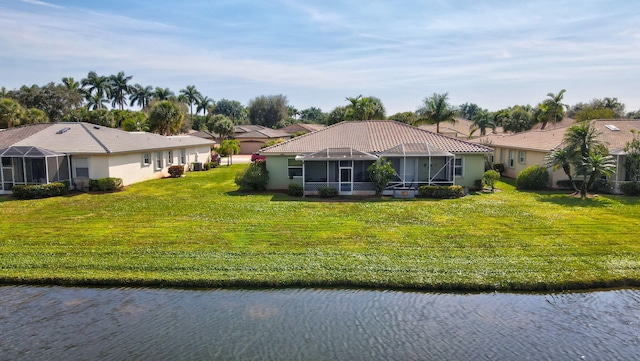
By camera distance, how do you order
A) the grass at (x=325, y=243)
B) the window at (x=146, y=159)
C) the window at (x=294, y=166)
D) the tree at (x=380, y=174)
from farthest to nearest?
the window at (x=146, y=159)
the window at (x=294, y=166)
the tree at (x=380, y=174)
the grass at (x=325, y=243)

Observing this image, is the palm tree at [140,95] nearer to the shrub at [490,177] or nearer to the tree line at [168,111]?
the tree line at [168,111]

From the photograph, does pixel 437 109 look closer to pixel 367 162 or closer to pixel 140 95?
pixel 367 162

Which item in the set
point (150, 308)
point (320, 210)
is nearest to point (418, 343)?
point (150, 308)

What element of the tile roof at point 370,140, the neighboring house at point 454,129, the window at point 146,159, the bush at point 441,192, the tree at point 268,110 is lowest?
the bush at point 441,192

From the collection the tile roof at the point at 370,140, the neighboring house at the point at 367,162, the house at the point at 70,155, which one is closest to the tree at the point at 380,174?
the neighboring house at the point at 367,162

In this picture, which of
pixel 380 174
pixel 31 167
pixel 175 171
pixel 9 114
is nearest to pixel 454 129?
pixel 380 174

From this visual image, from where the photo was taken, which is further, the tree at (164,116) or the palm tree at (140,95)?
the palm tree at (140,95)

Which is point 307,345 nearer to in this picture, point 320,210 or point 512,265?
point 512,265
